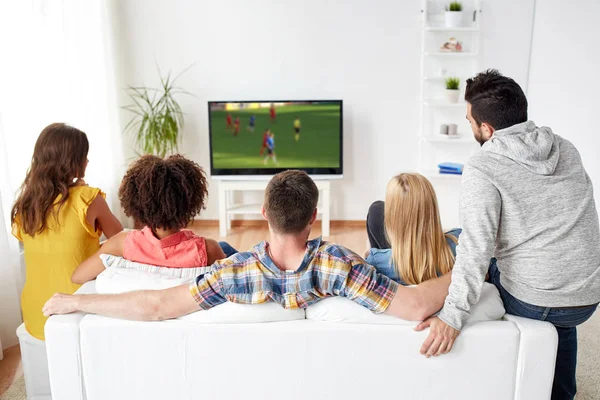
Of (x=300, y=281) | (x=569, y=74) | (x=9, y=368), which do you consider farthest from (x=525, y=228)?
(x=569, y=74)

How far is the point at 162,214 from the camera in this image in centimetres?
205

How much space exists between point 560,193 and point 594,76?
9.00 feet

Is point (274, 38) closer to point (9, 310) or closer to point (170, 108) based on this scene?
point (170, 108)

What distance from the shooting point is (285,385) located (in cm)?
183

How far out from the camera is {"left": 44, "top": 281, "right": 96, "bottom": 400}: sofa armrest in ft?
5.94

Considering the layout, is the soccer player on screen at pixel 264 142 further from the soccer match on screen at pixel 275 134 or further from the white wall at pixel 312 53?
the white wall at pixel 312 53

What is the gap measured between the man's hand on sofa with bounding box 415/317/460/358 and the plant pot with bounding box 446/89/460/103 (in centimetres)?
370

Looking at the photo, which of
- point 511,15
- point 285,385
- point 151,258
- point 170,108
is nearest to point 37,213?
point 151,258

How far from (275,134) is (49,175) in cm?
311

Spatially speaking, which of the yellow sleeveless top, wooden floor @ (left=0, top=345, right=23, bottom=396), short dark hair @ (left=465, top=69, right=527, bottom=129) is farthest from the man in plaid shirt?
wooden floor @ (left=0, top=345, right=23, bottom=396)

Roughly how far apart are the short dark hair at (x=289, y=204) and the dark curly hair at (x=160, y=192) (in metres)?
0.43

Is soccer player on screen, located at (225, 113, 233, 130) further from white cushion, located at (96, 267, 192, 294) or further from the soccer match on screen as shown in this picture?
white cushion, located at (96, 267, 192, 294)

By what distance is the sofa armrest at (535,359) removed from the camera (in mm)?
1735

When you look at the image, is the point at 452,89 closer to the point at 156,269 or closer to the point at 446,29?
the point at 446,29
